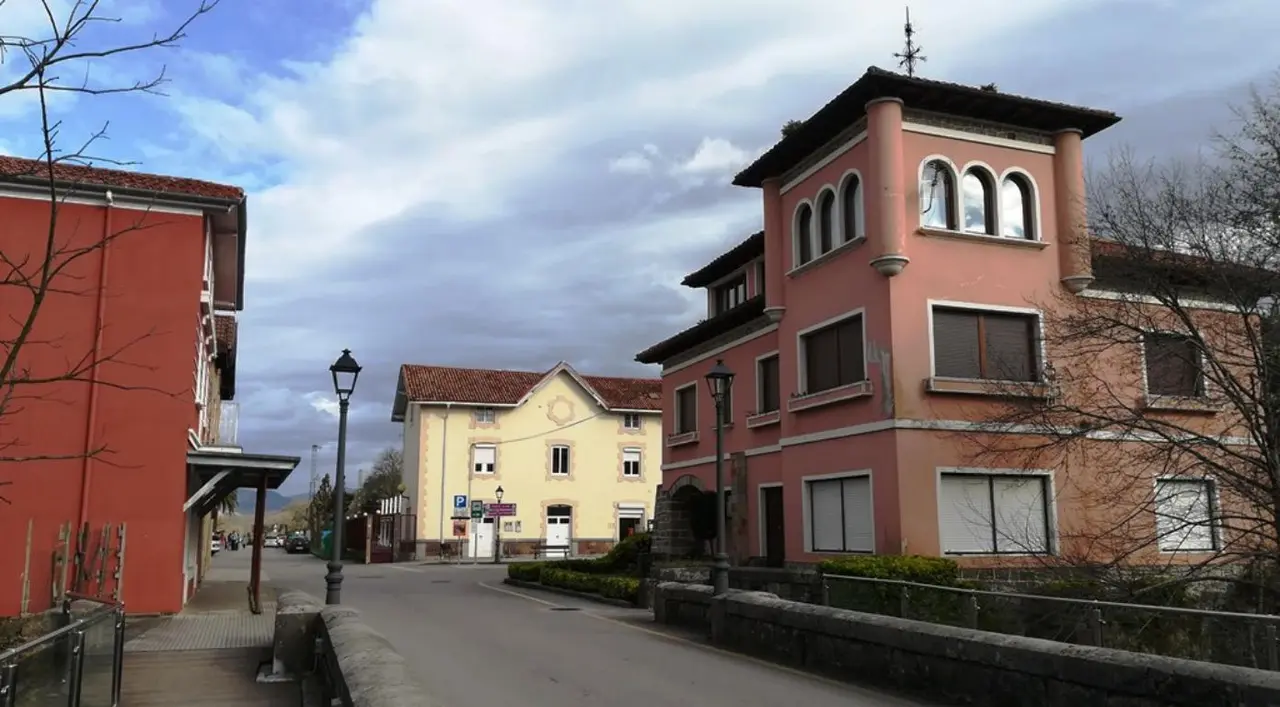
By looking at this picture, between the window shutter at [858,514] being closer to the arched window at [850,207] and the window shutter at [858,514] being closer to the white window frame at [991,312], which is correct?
the white window frame at [991,312]

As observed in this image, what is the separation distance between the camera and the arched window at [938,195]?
1845cm

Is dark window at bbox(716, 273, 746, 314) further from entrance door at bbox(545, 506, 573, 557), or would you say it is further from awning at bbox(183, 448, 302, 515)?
entrance door at bbox(545, 506, 573, 557)

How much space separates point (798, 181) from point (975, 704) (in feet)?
46.8

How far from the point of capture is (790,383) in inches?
834

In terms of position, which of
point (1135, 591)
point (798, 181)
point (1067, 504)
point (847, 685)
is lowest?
point (847, 685)

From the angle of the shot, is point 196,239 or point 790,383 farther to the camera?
point 790,383

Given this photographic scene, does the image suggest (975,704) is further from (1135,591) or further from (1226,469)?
(1226,469)

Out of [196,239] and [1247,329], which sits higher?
[196,239]

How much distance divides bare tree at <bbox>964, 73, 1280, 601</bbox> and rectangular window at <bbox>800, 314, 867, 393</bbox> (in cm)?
292

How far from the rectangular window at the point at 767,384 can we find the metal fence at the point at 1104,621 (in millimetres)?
10469

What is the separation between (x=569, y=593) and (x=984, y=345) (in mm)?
12149

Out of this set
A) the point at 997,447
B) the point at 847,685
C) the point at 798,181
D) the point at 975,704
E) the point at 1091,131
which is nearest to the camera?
the point at 975,704

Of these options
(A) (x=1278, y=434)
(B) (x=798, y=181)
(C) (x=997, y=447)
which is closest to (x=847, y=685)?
(A) (x=1278, y=434)

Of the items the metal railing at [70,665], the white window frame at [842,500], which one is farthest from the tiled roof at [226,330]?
the metal railing at [70,665]
